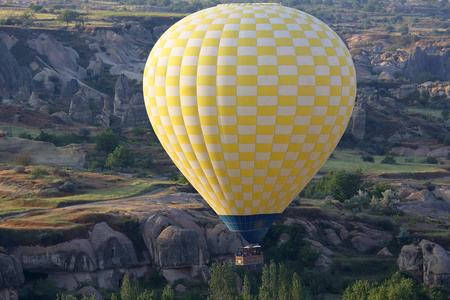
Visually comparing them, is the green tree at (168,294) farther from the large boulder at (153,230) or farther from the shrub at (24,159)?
the shrub at (24,159)

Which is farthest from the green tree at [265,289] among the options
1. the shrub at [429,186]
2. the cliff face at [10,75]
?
the cliff face at [10,75]

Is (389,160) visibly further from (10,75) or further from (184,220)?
(10,75)

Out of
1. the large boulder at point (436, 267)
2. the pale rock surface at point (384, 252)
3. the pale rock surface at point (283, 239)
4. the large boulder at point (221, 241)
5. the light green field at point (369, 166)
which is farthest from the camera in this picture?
the light green field at point (369, 166)

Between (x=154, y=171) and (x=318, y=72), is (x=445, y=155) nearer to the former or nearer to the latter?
(x=154, y=171)

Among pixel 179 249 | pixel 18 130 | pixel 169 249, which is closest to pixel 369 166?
pixel 18 130

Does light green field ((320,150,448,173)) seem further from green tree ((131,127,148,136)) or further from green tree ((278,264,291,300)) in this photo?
green tree ((278,264,291,300))

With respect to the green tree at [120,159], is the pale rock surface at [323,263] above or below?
below

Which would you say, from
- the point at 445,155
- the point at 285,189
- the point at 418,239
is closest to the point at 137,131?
the point at 445,155
